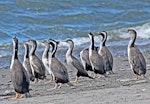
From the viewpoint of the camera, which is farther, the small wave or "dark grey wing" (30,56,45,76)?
the small wave

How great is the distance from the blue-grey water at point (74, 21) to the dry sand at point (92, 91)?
3606 mm

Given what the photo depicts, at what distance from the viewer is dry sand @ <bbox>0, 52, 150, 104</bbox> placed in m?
12.1

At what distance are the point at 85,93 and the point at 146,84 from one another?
4.40 feet

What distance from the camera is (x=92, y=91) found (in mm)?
13312

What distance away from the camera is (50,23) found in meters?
29.2

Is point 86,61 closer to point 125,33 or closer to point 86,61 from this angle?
point 86,61

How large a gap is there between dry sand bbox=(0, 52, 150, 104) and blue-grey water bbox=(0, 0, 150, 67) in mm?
3606

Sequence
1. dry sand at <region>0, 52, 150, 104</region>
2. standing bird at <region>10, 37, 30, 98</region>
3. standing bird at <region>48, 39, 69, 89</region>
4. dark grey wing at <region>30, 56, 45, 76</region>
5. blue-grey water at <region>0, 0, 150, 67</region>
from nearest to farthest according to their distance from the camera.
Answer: dry sand at <region>0, 52, 150, 104</region> → standing bird at <region>10, 37, 30, 98</region> → standing bird at <region>48, 39, 69, 89</region> → dark grey wing at <region>30, 56, 45, 76</region> → blue-grey water at <region>0, 0, 150, 67</region>

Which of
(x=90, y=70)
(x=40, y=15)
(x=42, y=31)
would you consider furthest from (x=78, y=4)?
(x=90, y=70)

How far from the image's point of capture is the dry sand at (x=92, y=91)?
12078 millimetres

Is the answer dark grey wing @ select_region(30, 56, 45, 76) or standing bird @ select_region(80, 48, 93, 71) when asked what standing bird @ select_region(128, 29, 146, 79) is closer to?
standing bird @ select_region(80, 48, 93, 71)

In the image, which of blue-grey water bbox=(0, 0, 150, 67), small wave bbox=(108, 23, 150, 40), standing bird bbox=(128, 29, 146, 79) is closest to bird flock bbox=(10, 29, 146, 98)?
standing bird bbox=(128, 29, 146, 79)

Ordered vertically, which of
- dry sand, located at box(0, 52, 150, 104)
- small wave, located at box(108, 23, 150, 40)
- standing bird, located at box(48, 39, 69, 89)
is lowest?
dry sand, located at box(0, 52, 150, 104)

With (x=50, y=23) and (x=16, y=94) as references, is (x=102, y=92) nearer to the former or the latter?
(x=16, y=94)
